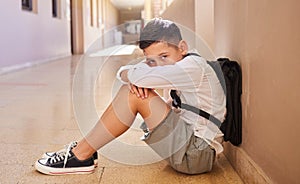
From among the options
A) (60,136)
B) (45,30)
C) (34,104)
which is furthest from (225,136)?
(45,30)

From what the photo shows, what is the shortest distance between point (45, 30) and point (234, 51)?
696 cm

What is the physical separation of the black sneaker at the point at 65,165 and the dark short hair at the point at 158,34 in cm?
50

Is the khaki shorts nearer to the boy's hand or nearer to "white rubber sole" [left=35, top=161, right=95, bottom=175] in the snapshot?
the boy's hand

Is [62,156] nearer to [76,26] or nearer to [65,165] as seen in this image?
[65,165]

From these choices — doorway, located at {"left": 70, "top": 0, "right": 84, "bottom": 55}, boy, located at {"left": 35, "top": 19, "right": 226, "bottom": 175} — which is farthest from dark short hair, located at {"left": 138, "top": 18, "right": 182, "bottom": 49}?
doorway, located at {"left": 70, "top": 0, "right": 84, "bottom": 55}

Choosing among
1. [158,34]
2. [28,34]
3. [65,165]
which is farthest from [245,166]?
[28,34]

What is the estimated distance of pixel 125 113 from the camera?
52.1 inches

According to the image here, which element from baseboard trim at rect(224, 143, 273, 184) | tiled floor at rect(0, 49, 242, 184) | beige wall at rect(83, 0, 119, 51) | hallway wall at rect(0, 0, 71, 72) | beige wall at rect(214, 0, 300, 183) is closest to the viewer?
beige wall at rect(214, 0, 300, 183)

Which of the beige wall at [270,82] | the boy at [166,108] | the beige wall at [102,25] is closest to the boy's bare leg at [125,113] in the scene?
the boy at [166,108]

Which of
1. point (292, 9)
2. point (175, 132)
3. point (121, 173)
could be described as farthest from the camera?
point (121, 173)

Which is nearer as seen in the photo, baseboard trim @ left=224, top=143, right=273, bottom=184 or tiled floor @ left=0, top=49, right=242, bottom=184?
baseboard trim @ left=224, top=143, right=273, bottom=184

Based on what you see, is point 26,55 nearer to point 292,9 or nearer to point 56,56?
point 56,56

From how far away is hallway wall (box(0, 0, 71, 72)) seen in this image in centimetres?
547

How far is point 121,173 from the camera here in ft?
4.69
